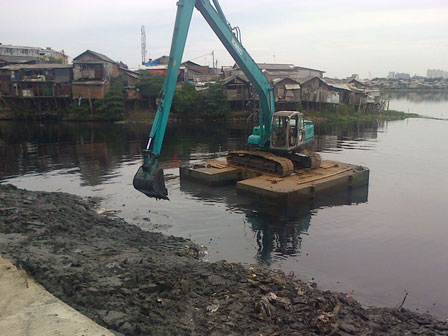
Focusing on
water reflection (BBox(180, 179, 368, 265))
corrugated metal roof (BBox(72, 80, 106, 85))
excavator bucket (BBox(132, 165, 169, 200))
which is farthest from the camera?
corrugated metal roof (BBox(72, 80, 106, 85))

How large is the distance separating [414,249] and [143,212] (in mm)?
8715

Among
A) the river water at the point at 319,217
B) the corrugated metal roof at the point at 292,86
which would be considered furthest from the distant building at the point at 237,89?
the river water at the point at 319,217

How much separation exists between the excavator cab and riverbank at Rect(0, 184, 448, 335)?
869 centimetres

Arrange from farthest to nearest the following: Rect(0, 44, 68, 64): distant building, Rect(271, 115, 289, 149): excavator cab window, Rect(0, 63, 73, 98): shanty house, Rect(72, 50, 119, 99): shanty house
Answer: Rect(0, 44, 68, 64): distant building
Rect(0, 63, 73, 98): shanty house
Rect(72, 50, 119, 99): shanty house
Rect(271, 115, 289, 149): excavator cab window

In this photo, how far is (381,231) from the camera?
12.6 m

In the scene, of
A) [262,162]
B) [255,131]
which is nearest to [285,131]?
[262,162]

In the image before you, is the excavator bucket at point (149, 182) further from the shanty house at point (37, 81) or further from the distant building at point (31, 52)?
the distant building at point (31, 52)

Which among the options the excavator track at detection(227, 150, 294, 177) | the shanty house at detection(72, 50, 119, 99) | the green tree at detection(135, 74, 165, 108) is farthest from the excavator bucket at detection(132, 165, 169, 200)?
the shanty house at detection(72, 50, 119, 99)

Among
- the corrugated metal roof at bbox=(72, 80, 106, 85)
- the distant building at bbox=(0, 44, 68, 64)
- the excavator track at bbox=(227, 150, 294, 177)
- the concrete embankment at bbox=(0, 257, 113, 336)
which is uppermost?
the distant building at bbox=(0, 44, 68, 64)

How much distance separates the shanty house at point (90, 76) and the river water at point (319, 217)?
25.8 metres

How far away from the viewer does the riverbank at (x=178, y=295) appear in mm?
6129

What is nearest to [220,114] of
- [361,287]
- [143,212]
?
[143,212]

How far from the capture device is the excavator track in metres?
16.4

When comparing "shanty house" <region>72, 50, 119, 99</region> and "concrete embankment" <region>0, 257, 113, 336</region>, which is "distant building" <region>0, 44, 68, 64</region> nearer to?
"shanty house" <region>72, 50, 119, 99</region>
